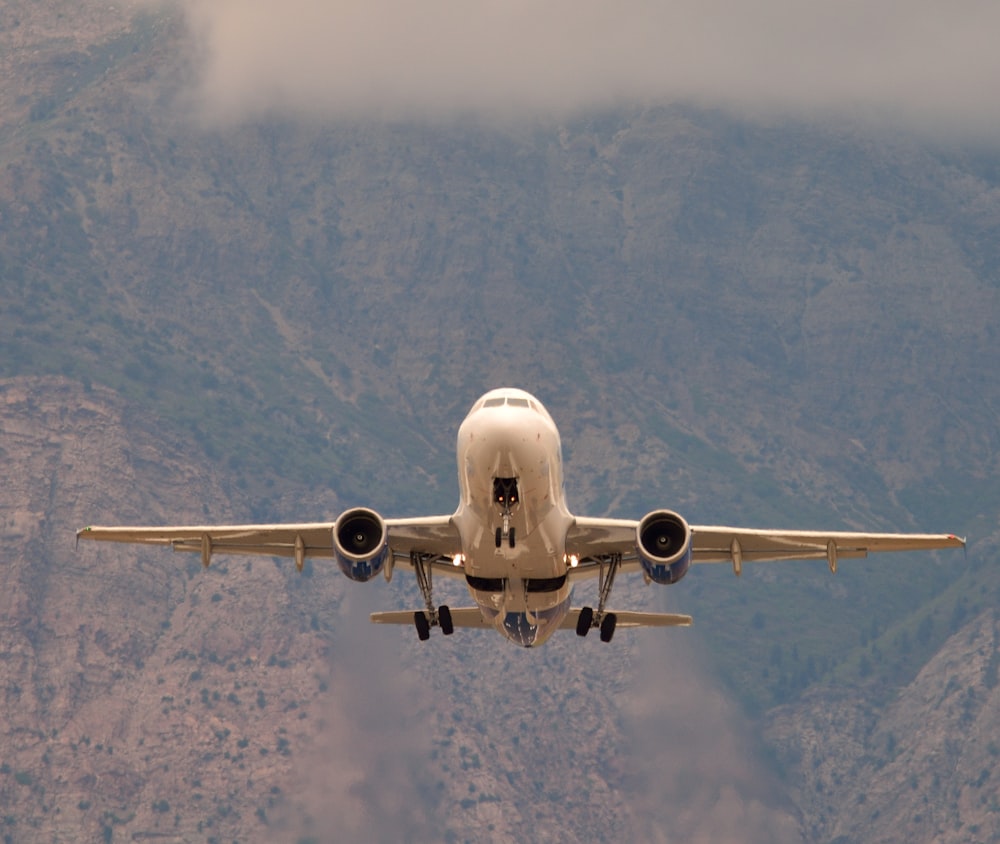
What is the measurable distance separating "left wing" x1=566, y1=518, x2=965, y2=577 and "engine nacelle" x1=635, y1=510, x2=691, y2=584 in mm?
1648

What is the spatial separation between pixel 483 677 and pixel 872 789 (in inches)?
1504

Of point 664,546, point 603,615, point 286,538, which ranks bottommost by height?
point 664,546

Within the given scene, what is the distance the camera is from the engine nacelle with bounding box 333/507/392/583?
48875 mm

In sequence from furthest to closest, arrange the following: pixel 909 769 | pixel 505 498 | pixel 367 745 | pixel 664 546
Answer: pixel 909 769 → pixel 367 745 → pixel 664 546 → pixel 505 498

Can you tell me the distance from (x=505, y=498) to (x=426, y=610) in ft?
31.5

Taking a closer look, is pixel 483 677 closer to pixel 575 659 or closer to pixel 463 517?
pixel 575 659

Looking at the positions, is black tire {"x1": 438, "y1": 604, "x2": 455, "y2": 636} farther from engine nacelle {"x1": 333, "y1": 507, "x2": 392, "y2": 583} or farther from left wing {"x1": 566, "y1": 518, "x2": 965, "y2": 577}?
engine nacelle {"x1": 333, "y1": 507, "x2": 392, "y2": 583}

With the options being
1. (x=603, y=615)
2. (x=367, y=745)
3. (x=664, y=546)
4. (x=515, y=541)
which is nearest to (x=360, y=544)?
(x=515, y=541)

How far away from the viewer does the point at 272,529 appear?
5425 centimetres

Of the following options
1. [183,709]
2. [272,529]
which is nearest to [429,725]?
[183,709]

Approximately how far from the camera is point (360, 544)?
162 ft

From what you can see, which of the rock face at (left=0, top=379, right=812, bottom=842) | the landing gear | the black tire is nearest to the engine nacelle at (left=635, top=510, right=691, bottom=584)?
the landing gear

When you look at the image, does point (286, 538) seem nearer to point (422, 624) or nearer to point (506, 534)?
point (422, 624)

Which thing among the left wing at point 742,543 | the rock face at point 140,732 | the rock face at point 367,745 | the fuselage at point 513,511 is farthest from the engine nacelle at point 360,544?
the rock face at point 140,732
